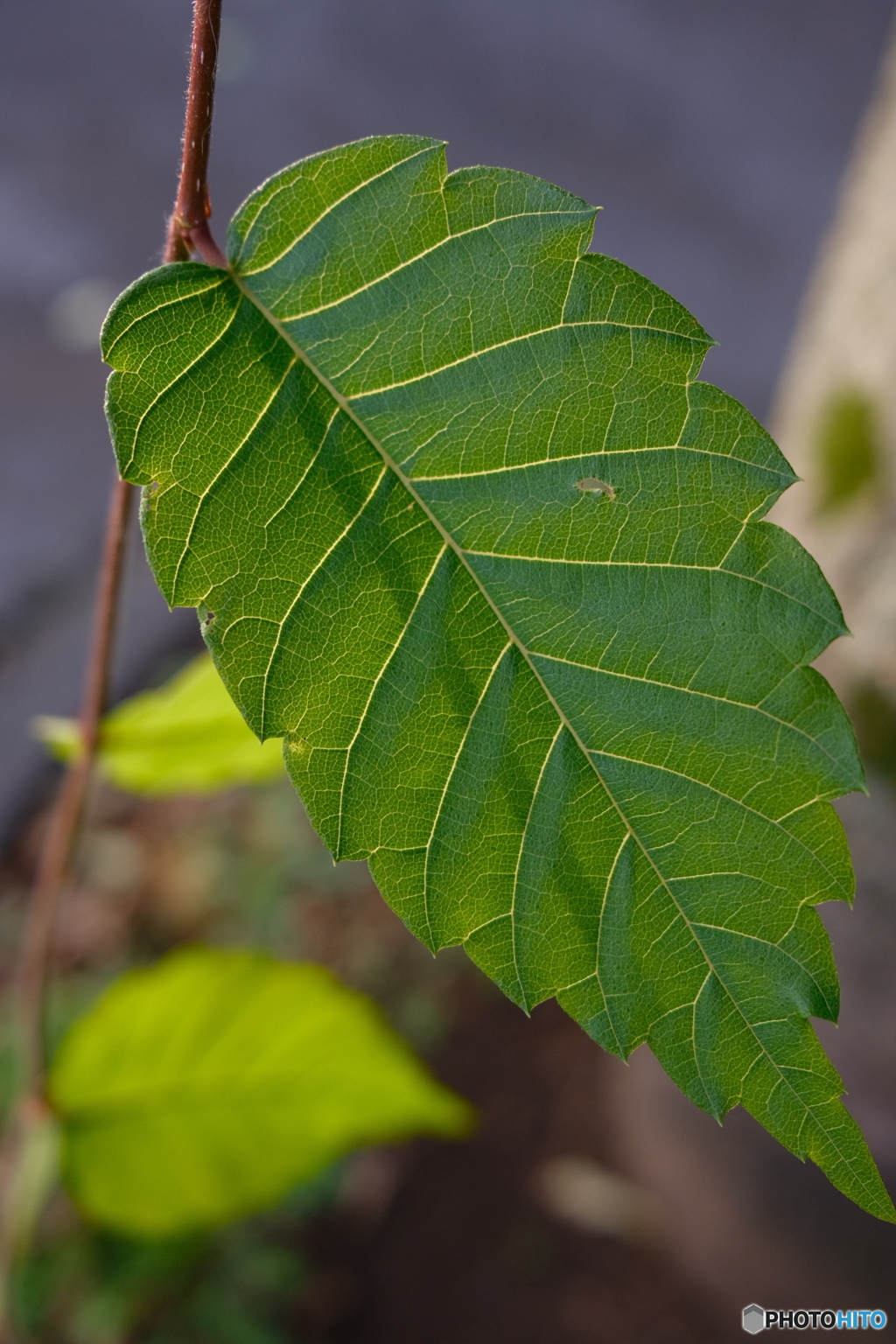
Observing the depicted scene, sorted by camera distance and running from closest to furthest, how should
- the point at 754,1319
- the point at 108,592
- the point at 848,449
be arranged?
the point at 108,592, the point at 754,1319, the point at 848,449

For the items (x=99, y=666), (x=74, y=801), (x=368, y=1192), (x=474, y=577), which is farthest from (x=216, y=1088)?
(x=368, y=1192)

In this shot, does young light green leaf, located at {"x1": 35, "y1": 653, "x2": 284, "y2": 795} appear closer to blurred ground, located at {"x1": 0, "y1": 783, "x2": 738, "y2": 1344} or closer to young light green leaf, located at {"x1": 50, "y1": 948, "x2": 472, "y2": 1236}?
young light green leaf, located at {"x1": 50, "y1": 948, "x2": 472, "y2": 1236}

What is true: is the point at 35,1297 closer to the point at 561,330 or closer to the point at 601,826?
the point at 601,826

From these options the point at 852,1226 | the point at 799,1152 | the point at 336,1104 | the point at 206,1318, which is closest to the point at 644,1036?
the point at 799,1152

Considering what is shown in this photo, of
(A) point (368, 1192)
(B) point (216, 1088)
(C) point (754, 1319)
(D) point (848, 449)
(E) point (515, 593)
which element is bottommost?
(C) point (754, 1319)

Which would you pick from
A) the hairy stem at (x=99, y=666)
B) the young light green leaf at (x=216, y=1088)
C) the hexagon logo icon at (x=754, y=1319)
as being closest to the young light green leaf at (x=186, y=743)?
the hairy stem at (x=99, y=666)

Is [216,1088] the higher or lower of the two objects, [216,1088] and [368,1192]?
the higher

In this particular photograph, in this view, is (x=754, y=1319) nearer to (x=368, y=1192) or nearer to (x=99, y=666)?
(x=368, y=1192)

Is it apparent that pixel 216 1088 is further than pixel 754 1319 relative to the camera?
No
